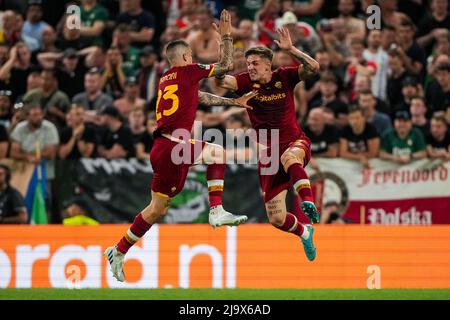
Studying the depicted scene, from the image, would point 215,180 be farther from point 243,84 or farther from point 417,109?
point 417,109

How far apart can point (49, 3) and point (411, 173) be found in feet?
29.5

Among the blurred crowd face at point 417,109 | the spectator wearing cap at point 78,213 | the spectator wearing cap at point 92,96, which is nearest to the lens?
the spectator wearing cap at point 78,213

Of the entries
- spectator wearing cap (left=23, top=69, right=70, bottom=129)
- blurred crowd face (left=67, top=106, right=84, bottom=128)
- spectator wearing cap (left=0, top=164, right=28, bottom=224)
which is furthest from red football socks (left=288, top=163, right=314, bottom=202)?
spectator wearing cap (left=23, top=69, right=70, bottom=129)

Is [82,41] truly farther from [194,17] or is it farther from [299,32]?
[299,32]

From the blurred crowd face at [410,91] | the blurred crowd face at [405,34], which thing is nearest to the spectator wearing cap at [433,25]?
the blurred crowd face at [405,34]

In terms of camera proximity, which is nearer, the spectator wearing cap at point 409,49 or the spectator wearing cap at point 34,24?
the spectator wearing cap at point 409,49

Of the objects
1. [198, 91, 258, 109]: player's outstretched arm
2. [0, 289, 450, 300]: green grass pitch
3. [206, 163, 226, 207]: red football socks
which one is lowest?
[0, 289, 450, 300]: green grass pitch

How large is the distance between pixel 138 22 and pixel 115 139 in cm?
376

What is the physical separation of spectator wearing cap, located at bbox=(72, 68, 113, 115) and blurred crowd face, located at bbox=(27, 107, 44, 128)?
1.29m

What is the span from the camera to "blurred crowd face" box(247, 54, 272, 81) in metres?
14.6

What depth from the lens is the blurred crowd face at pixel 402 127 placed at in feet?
63.6

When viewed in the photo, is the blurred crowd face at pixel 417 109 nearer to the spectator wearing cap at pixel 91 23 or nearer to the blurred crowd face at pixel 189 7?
the blurred crowd face at pixel 189 7

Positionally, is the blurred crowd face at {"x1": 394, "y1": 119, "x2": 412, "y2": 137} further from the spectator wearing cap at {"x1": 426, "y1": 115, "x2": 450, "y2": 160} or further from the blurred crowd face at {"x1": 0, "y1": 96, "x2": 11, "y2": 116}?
the blurred crowd face at {"x1": 0, "y1": 96, "x2": 11, "y2": 116}

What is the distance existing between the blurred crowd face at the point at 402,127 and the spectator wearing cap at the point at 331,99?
1.09 m
